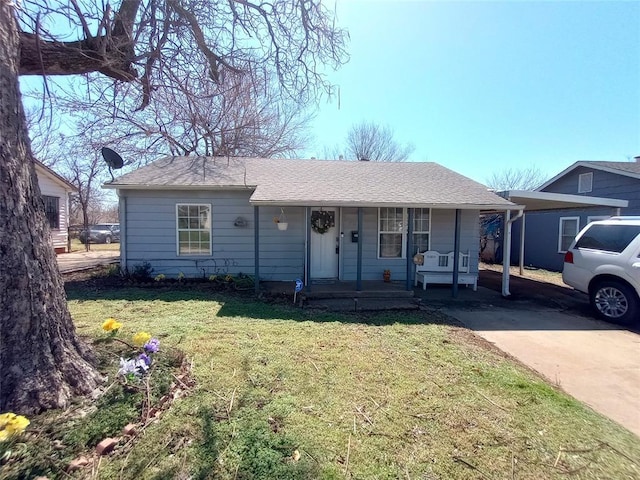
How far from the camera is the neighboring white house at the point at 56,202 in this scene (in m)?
13.5

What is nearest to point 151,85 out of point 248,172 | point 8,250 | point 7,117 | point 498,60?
point 7,117

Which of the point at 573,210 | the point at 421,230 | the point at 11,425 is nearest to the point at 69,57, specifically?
the point at 11,425

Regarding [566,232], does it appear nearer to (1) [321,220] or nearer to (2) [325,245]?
(2) [325,245]

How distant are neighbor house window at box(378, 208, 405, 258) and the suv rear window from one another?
3.75m

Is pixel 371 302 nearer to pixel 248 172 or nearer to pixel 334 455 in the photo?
pixel 334 455

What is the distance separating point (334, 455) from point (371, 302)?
4375mm

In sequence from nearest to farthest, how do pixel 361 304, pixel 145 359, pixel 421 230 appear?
pixel 145 359 → pixel 361 304 → pixel 421 230

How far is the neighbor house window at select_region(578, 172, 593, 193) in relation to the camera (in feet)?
38.2

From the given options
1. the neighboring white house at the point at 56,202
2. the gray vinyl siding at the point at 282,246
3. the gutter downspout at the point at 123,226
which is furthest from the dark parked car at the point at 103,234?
the gray vinyl siding at the point at 282,246

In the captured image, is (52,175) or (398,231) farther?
(52,175)

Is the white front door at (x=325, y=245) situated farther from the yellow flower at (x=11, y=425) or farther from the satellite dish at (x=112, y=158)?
the yellow flower at (x=11, y=425)

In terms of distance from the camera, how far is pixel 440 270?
27.2 feet

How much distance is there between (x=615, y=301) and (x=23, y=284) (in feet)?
27.3

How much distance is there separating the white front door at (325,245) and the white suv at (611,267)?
5148mm
